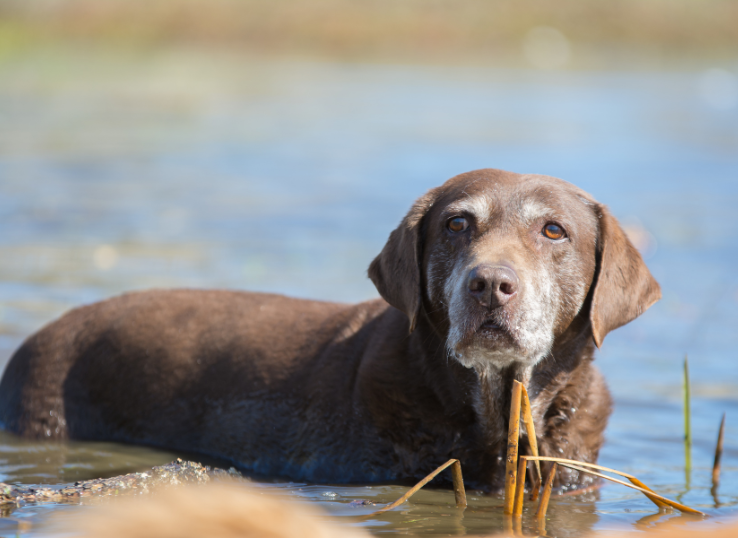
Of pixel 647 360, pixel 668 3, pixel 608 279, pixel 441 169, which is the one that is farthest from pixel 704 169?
pixel 668 3

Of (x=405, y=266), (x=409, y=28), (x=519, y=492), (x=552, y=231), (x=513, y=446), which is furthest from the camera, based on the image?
(x=409, y=28)

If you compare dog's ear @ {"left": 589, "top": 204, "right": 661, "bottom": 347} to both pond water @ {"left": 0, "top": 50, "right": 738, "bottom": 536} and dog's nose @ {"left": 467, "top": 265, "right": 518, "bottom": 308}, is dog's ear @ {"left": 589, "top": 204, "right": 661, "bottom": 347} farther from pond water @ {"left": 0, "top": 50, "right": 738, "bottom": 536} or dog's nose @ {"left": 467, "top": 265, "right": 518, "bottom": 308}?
pond water @ {"left": 0, "top": 50, "right": 738, "bottom": 536}

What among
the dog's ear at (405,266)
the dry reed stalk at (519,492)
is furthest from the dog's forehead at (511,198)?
the dry reed stalk at (519,492)

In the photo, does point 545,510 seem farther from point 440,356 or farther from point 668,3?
point 668,3

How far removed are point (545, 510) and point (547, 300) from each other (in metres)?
1.00

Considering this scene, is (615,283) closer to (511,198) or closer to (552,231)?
(552,231)

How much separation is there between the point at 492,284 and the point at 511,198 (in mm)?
746

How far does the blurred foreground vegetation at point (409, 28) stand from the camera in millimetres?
43688

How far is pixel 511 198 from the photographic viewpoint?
504cm

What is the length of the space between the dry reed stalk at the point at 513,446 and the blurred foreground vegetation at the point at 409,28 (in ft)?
116

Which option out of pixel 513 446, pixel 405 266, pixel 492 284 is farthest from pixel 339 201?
pixel 513 446

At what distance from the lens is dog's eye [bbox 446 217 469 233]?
4990 millimetres

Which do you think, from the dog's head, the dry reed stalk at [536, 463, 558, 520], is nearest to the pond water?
the dry reed stalk at [536, 463, 558, 520]

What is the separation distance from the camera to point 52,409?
6.02 meters
